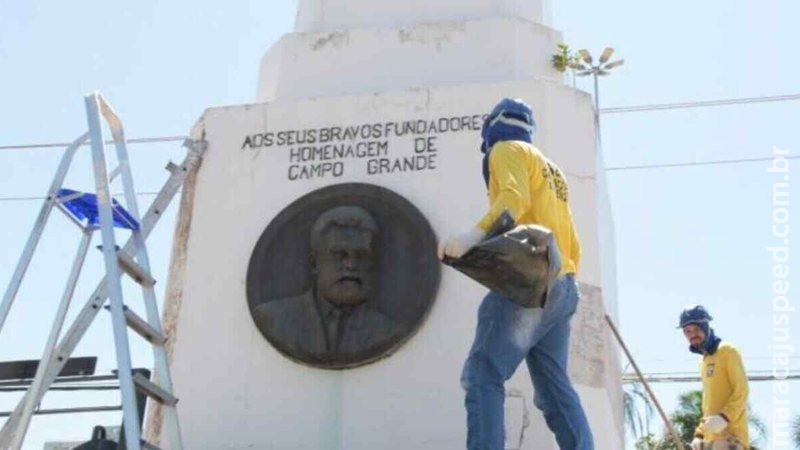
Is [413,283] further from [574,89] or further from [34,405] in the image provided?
[34,405]

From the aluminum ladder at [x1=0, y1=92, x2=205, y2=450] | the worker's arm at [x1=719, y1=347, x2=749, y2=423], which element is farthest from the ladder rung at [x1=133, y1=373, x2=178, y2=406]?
the worker's arm at [x1=719, y1=347, x2=749, y2=423]

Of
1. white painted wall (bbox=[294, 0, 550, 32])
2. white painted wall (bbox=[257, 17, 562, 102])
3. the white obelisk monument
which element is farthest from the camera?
white painted wall (bbox=[294, 0, 550, 32])

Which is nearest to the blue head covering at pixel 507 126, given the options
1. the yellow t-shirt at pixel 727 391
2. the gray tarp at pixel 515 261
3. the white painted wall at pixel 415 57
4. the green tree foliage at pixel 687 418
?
the gray tarp at pixel 515 261

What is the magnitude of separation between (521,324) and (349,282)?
2243 millimetres

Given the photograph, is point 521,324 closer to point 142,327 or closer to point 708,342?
point 142,327

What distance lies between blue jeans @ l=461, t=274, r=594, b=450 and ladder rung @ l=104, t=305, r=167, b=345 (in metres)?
1.55

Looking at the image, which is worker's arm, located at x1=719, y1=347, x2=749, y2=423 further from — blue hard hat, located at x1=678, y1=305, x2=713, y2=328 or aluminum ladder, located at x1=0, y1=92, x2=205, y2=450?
aluminum ladder, located at x1=0, y1=92, x2=205, y2=450

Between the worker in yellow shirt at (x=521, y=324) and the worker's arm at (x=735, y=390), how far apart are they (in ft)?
6.60

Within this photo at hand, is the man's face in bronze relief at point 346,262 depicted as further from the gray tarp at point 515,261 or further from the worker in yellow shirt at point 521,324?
the gray tarp at point 515,261

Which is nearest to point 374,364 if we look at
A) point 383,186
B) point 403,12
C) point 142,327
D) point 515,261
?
point 383,186

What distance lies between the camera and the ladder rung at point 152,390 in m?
6.22

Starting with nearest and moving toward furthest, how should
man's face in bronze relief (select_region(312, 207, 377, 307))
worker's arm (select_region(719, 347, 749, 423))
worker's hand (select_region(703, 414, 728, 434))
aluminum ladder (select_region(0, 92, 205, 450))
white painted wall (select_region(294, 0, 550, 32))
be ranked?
aluminum ladder (select_region(0, 92, 205, 450))
worker's hand (select_region(703, 414, 728, 434))
worker's arm (select_region(719, 347, 749, 423))
man's face in bronze relief (select_region(312, 207, 377, 307))
white painted wall (select_region(294, 0, 550, 32))

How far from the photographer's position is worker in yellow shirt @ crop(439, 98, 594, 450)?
612 centimetres

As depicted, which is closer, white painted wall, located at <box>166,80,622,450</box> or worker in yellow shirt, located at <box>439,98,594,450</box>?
worker in yellow shirt, located at <box>439,98,594,450</box>
